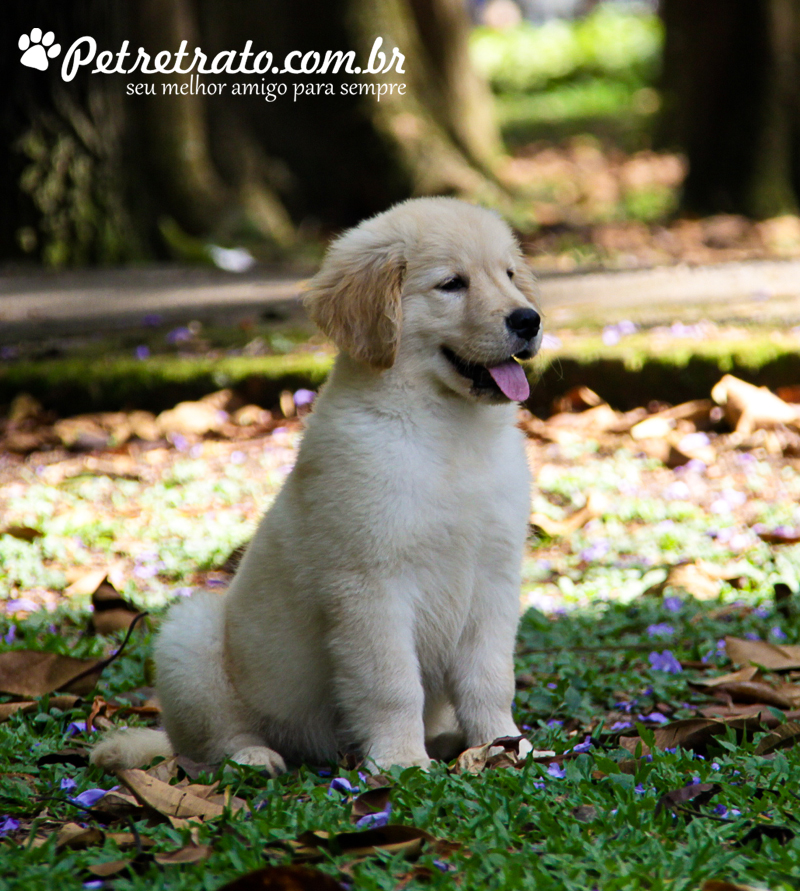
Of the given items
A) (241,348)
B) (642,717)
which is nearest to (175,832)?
(642,717)

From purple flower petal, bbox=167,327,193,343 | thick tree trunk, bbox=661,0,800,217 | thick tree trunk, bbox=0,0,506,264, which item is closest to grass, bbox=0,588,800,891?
purple flower petal, bbox=167,327,193,343

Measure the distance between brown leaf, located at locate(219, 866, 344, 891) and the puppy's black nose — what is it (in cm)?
153

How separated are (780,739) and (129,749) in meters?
1.74

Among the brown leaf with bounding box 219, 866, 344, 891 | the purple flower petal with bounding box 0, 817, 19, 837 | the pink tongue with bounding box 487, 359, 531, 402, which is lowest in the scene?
the purple flower petal with bounding box 0, 817, 19, 837

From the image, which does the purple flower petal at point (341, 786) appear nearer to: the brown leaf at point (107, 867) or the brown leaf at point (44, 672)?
the brown leaf at point (107, 867)

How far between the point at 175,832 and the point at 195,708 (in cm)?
73

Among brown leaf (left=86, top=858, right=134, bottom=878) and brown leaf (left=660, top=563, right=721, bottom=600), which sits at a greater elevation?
brown leaf (left=86, top=858, right=134, bottom=878)

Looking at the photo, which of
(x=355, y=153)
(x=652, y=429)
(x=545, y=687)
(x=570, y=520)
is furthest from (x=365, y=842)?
(x=355, y=153)

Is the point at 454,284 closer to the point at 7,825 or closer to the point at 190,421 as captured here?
the point at 7,825

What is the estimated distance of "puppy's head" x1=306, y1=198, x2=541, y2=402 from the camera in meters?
3.02

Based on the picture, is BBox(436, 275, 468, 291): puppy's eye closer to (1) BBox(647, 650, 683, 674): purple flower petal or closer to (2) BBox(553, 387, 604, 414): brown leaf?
(1) BBox(647, 650, 683, 674): purple flower petal

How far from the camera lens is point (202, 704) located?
3104 mm

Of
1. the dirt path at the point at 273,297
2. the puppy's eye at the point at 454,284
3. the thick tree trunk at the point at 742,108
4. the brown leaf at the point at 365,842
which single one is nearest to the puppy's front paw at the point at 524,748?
the brown leaf at the point at 365,842

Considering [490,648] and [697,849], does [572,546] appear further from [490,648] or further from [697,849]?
[697,849]
